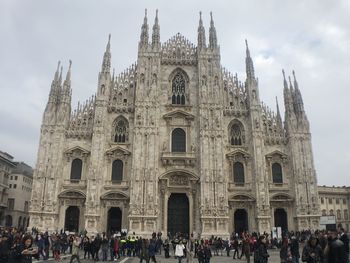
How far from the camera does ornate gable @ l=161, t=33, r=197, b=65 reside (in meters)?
37.3

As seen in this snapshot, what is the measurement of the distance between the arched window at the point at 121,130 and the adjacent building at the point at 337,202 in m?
45.0

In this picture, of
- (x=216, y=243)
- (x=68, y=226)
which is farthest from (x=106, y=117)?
(x=216, y=243)

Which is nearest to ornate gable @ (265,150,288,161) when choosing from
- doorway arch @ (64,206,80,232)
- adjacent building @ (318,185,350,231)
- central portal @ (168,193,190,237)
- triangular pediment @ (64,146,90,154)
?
central portal @ (168,193,190,237)

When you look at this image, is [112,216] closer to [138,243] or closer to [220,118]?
[138,243]

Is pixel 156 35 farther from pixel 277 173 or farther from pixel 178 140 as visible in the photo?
pixel 277 173

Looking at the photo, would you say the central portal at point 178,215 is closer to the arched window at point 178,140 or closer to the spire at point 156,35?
the arched window at point 178,140

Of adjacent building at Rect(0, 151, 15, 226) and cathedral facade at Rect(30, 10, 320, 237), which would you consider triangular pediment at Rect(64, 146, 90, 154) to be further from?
adjacent building at Rect(0, 151, 15, 226)

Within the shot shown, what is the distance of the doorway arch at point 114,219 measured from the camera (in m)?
32.5

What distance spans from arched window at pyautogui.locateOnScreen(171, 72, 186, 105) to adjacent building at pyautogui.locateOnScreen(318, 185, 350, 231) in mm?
41117

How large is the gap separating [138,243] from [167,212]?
9697 millimetres

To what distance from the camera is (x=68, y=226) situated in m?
32.2

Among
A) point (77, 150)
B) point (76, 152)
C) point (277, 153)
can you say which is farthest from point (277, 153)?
point (76, 152)

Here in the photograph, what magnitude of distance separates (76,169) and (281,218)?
20.8m

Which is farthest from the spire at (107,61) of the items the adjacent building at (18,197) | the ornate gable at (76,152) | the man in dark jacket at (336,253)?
the adjacent building at (18,197)
